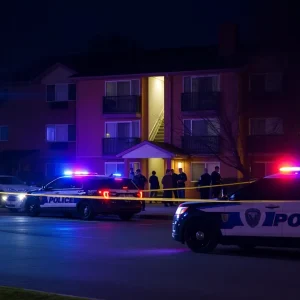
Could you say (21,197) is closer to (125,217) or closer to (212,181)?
(125,217)

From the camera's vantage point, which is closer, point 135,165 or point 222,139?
point 222,139

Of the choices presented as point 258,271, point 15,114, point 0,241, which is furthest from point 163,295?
point 15,114

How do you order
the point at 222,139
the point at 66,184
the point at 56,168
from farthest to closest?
the point at 56,168 < the point at 222,139 < the point at 66,184

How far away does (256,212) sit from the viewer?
600 inches

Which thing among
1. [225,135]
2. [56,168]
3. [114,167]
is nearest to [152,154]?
[225,135]

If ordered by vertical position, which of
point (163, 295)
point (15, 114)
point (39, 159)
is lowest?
point (163, 295)

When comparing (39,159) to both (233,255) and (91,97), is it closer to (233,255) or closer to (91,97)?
(91,97)

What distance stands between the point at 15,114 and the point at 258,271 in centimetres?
4133

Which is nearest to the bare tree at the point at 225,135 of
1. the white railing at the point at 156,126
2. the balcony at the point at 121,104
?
the white railing at the point at 156,126

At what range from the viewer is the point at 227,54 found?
4591 centimetres

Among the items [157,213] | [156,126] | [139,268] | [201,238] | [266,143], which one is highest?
[156,126]

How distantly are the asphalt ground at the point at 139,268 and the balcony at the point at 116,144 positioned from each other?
2553 centimetres

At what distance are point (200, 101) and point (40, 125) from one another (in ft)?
41.4

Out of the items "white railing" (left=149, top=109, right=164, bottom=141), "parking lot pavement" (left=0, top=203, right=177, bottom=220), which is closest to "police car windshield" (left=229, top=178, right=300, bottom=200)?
"parking lot pavement" (left=0, top=203, right=177, bottom=220)
